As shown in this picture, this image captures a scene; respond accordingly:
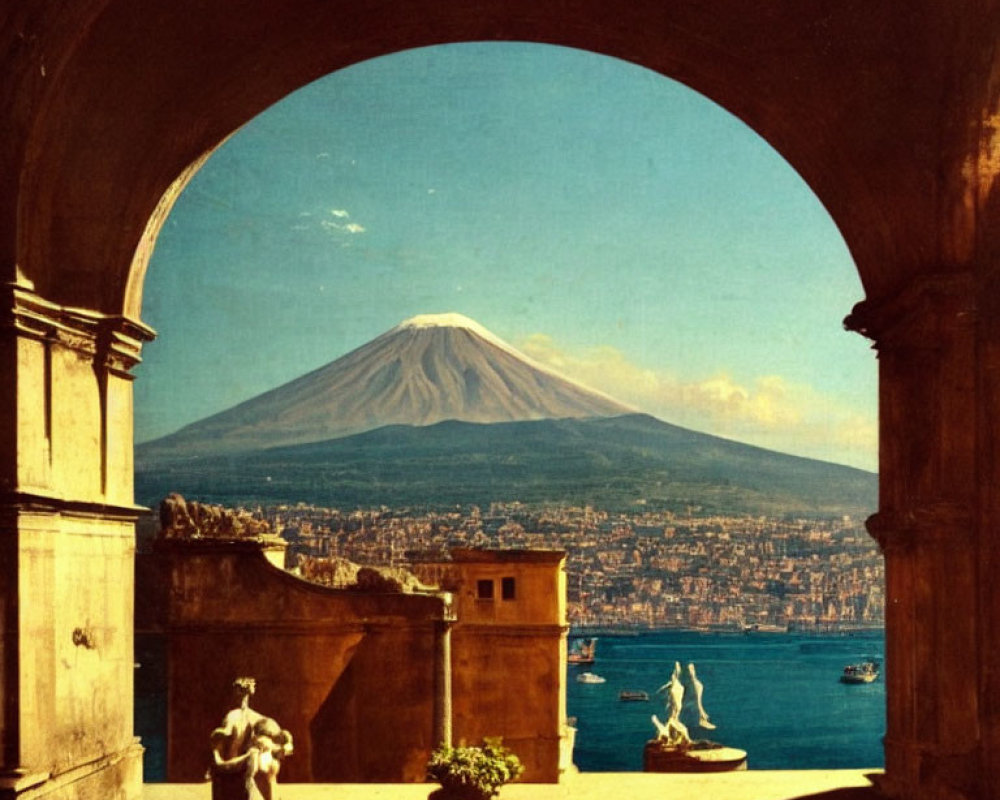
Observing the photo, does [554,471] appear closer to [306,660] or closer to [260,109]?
[306,660]

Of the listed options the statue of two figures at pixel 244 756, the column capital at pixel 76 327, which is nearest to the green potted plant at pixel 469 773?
the statue of two figures at pixel 244 756

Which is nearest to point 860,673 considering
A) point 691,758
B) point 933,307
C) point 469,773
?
point 691,758

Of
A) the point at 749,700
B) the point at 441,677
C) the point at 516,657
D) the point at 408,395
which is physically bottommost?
the point at 749,700

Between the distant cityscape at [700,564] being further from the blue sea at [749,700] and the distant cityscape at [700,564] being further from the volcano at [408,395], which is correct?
the volcano at [408,395]

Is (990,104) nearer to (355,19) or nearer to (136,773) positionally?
(355,19)

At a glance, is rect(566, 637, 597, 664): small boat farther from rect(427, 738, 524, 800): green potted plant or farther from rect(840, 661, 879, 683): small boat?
rect(427, 738, 524, 800): green potted plant

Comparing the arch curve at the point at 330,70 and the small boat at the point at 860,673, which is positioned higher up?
the arch curve at the point at 330,70

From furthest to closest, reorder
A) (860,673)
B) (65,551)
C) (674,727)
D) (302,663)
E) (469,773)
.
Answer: (860,673), (674,727), (302,663), (469,773), (65,551)
